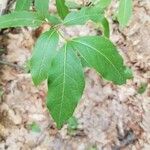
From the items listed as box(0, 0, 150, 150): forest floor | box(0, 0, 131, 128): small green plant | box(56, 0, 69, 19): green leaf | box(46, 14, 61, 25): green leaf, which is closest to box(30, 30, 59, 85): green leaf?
box(0, 0, 131, 128): small green plant

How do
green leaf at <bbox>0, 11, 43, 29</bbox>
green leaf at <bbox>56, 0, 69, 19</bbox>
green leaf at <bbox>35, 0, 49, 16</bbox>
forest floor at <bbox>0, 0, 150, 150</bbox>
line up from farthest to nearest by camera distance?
forest floor at <bbox>0, 0, 150, 150</bbox>, green leaf at <bbox>56, 0, 69, 19</bbox>, green leaf at <bbox>35, 0, 49, 16</bbox>, green leaf at <bbox>0, 11, 43, 29</bbox>

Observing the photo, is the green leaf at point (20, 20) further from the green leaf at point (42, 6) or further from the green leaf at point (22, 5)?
the green leaf at point (22, 5)

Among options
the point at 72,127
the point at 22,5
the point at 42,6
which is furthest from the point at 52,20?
the point at 72,127

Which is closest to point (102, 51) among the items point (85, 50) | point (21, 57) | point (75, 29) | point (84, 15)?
point (85, 50)

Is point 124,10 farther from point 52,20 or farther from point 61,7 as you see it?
point 52,20

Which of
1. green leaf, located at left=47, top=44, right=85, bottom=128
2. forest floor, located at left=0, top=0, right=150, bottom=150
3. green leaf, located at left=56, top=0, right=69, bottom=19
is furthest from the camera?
forest floor, located at left=0, top=0, right=150, bottom=150

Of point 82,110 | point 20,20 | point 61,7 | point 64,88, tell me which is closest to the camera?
point 64,88

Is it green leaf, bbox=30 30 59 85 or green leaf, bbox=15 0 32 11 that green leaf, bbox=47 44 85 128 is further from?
green leaf, bbox=15 0 32 11
